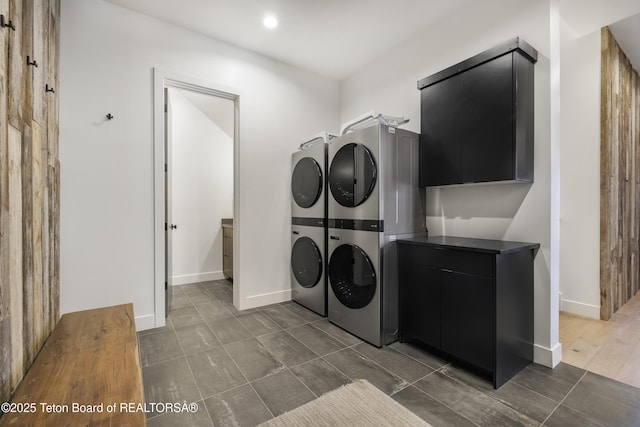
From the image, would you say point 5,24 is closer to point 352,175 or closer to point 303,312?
point 352,175

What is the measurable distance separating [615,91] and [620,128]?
16.7 inches

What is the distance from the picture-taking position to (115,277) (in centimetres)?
247

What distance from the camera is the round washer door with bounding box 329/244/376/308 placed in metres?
2.34

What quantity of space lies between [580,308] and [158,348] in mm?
4067

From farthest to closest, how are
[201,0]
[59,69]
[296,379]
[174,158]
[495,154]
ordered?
1. [174,158]
2. [201,0]
3. [59,69]
4. [495,154]
5. [296,379]

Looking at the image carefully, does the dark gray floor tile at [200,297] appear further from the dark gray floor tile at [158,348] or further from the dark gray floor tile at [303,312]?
the dark gray floor tile at [303,312]

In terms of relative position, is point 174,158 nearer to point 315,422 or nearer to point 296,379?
point 296,379

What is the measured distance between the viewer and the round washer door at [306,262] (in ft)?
9.84

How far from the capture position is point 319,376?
6.15 feet

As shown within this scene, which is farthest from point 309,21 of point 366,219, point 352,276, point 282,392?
point 282,392

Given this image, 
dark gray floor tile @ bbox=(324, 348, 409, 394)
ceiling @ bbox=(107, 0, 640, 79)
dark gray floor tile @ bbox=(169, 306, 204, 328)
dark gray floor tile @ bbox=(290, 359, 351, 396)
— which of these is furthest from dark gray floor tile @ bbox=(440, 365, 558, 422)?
ceiling @ bbox=(107, 0, 640, 79)

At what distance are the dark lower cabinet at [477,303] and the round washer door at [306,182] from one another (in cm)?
119

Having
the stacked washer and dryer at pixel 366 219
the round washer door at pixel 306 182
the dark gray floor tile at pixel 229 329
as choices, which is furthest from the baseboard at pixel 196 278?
the stacked washer and dryer at pixel 366 219

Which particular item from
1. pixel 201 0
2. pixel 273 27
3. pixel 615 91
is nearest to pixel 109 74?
pixel 201 0
